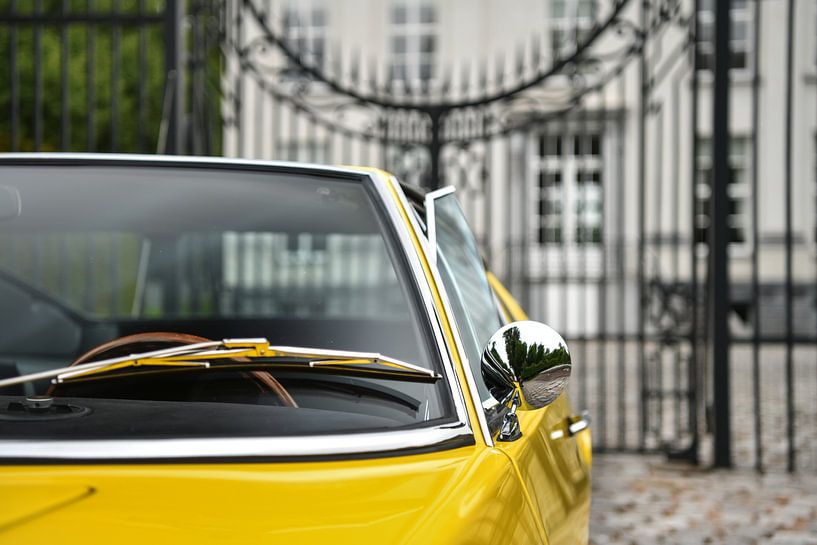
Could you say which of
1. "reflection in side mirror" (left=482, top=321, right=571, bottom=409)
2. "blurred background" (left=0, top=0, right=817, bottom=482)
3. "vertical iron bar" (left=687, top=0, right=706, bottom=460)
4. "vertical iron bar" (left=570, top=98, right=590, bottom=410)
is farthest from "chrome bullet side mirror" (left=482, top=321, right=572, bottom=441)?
"vertical iron bar" (left=570, top=98, right=590, bottom=410)

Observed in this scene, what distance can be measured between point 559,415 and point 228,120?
16.8 ft

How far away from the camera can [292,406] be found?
77.0 inches

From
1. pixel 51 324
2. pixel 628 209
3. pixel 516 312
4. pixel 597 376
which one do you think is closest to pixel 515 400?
pixel 516 312

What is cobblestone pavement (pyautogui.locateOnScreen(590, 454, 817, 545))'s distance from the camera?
5.18 metres

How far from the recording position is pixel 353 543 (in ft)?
4.93

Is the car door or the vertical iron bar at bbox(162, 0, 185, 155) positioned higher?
the vertical iron bar at bbox(162, 0, 185, 155)

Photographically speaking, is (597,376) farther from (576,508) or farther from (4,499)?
(4,499)

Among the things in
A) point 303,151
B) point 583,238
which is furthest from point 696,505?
point 303,151

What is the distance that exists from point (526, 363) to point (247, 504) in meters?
0.67

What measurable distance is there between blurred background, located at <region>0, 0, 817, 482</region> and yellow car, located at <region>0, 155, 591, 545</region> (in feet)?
9.91

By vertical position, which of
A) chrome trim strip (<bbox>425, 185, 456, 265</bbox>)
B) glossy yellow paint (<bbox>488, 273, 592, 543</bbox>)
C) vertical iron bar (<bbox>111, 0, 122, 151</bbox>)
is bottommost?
glossy yellow paint (<bbox>488, 273, 592, 543</bbox>)

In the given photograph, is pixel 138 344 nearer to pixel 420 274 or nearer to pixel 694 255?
pixel 420 274

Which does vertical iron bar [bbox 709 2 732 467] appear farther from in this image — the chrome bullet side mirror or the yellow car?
the chrome bullet side mirror

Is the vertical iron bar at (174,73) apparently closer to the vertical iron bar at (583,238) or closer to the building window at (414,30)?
the vertical iron bar at (583,238)
